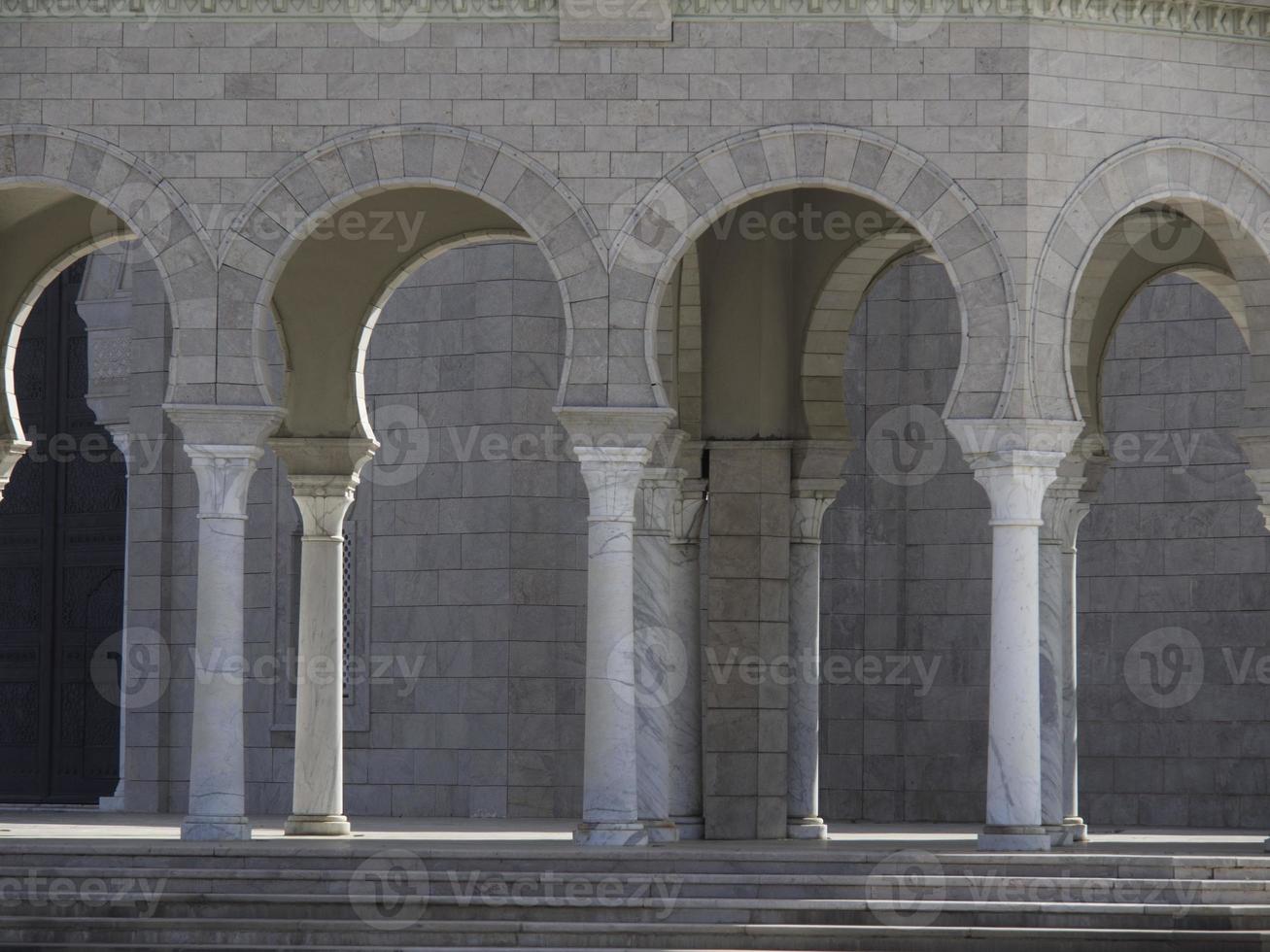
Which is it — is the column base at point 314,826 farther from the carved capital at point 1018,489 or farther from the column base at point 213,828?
the carved capital at point 1018,489

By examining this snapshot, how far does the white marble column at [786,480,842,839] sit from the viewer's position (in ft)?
68.9

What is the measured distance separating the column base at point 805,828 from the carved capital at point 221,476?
19.7 ft

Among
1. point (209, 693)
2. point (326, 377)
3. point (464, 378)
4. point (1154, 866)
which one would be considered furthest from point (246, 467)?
point (464, 378)

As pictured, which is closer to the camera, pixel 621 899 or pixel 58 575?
pixel 621 899

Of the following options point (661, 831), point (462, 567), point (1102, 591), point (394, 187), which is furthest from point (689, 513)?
point (1102, 591)

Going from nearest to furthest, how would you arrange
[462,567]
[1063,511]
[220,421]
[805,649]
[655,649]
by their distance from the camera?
[220,421] < [655,649] < [1063,511] < [805,649] < [462,567]

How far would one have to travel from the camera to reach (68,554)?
29016mm

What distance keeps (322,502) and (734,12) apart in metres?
6.01

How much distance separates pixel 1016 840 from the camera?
668 inches

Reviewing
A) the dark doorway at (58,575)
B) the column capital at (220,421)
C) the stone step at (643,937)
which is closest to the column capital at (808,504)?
the column capital at (220,421)

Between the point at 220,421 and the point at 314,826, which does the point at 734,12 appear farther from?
the point at 314,826

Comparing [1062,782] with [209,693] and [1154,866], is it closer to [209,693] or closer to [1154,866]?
[1154,866]

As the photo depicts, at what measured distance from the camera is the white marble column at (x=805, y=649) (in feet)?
68.9

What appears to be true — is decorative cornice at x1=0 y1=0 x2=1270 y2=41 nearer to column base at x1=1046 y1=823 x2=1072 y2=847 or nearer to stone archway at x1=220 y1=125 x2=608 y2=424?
stone archway at x1=220 y1=125 x2=608 y2=424
